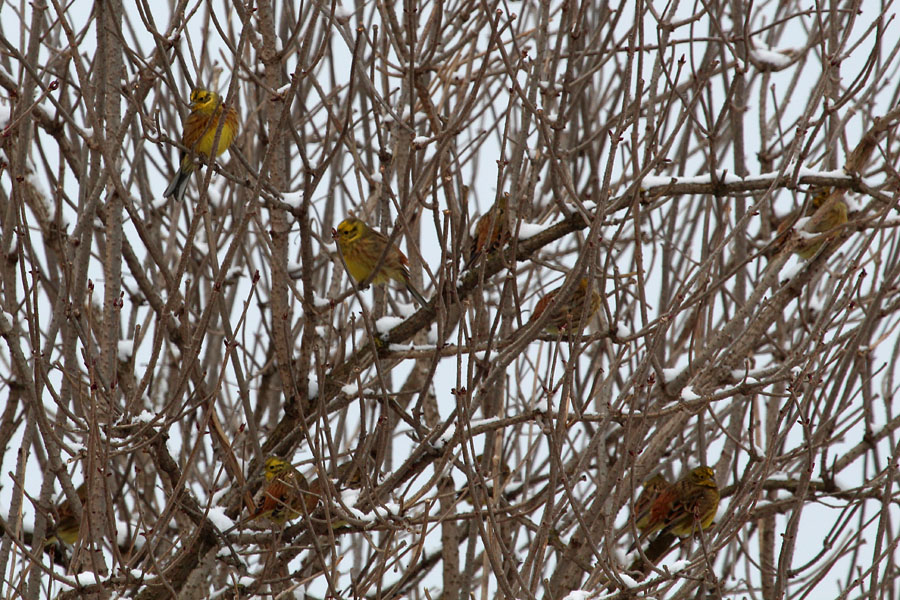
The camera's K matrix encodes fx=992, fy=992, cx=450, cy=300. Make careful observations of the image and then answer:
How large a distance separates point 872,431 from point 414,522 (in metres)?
2.94

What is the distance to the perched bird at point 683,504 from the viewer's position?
16.8 feet

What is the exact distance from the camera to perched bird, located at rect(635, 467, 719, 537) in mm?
5117

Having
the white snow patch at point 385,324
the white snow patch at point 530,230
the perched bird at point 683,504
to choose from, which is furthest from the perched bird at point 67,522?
the perched bird at point 683,504

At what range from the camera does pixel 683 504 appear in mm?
5090

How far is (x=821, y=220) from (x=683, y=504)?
2228mm

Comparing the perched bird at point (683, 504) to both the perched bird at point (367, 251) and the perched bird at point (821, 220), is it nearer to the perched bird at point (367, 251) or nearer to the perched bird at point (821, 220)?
the perched bird at point (821, 220)

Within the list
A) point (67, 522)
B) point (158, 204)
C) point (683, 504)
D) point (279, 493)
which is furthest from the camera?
point (158, 204)

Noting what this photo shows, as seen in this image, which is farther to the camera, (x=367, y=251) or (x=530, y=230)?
(x=367, y=251)

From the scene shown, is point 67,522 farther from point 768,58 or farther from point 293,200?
point 768,58

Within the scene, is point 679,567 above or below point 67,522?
below

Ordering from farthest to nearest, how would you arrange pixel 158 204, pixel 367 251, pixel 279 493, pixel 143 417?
pixel 158 204
pixel 367 251
pixel 279 493
pixel 143 417

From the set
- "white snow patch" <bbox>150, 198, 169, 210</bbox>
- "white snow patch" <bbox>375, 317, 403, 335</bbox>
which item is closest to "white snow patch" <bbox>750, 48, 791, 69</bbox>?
"white snow patch" <bbox>375, 317, 403, 335</bbox>

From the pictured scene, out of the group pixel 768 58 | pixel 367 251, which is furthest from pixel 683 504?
pixel 768 58

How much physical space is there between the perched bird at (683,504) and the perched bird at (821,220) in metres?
1.40
